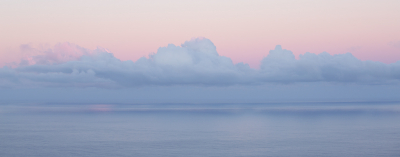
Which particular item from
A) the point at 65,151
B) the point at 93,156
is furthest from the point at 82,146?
the point at 93,156

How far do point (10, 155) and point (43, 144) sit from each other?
860 cm

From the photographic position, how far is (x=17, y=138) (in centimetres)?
5719

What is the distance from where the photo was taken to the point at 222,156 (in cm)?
4138

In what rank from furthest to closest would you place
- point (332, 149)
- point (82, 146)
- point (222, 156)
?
point (82, 146) < point (332, 149) < point (222, 156)

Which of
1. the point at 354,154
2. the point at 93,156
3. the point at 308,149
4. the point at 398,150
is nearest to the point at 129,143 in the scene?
the point at 93,156

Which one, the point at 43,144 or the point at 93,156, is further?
the point at 43,144

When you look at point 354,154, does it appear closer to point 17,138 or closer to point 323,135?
point 323,135

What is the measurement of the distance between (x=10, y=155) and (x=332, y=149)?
35226mm

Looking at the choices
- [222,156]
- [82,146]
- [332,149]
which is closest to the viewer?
[222,156]

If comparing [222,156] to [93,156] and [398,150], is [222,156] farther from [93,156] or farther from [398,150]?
[398,150]

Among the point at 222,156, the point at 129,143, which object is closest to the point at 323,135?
the point at 222,156

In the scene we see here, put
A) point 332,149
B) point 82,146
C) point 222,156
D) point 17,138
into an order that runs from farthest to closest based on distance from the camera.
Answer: point 17,138 → point 82,146 → point 332,149 → point 222,156

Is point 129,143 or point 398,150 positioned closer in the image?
point 398,150

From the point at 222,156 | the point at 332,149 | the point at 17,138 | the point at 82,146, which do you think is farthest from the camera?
the point at 17,138
